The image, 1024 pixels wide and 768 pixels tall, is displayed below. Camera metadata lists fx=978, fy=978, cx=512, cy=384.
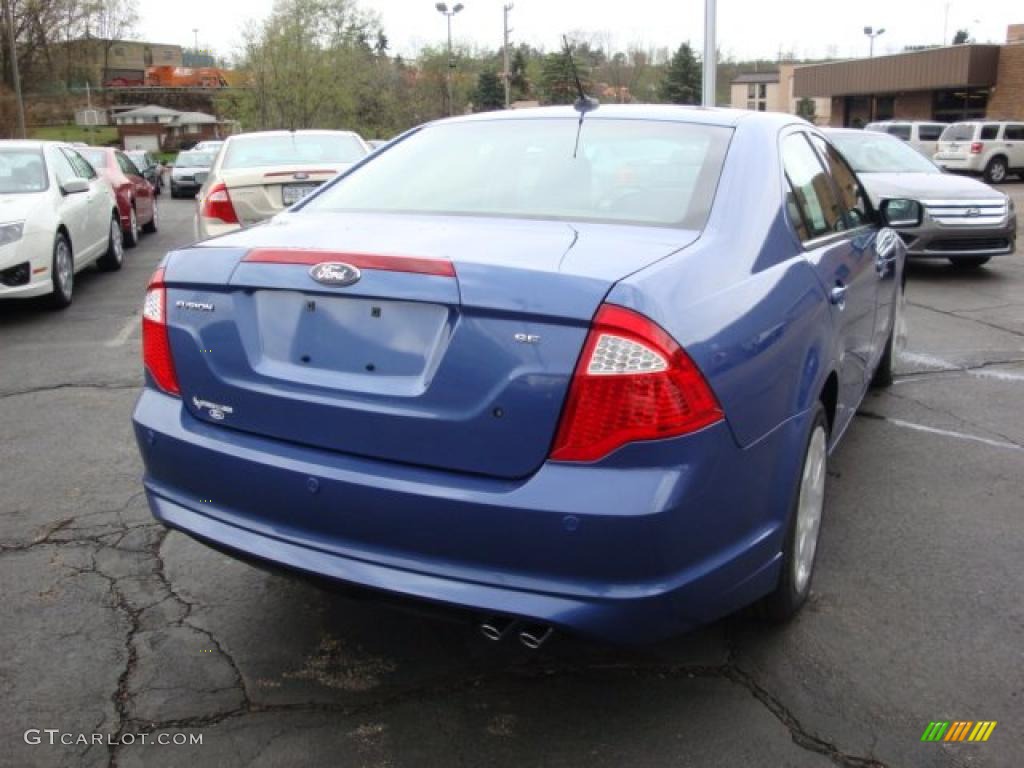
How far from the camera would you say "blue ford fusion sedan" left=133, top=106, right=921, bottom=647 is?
2311 mm

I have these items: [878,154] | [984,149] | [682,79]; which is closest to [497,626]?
[878,154]

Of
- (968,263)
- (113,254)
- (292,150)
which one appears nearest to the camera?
(292,150)

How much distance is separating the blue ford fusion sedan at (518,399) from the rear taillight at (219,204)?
20.4ft

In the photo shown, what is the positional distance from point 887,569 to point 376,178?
242 cm

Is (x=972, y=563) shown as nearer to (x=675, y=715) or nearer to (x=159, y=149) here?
(x=675, y=715)

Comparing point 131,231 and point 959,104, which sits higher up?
point 959,104

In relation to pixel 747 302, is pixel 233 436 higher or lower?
lower

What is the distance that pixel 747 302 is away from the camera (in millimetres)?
2654

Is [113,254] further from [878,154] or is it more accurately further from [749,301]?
[749,301]

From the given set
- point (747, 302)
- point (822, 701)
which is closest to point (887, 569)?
point (822, 701)

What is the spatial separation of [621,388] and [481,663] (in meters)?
1.19

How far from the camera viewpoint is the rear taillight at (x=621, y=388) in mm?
2287

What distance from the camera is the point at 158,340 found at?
292 centimetres

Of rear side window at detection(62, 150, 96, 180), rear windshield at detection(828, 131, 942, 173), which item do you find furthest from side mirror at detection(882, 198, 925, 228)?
rear side window at detection(62, 150, 96, 180)
